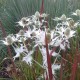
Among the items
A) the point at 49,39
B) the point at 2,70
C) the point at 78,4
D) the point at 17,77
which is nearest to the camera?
the point at 49,39

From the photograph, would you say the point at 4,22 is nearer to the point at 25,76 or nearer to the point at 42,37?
the point at 25,76

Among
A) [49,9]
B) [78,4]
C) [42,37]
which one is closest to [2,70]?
[49,9]

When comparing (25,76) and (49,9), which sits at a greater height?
(49,9)

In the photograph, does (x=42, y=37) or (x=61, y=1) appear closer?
(x=42, y=37)

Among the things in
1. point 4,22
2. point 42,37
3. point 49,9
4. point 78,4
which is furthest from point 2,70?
point 42,37

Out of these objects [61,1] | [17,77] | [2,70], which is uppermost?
[61,1]

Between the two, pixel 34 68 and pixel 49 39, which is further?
pixel 34 68

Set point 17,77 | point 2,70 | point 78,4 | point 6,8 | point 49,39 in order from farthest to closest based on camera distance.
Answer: point 6,8, point 78,4, point 2,70, point 17,77, point 49,39

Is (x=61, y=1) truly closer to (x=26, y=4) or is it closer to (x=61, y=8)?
(x=61, y=8)

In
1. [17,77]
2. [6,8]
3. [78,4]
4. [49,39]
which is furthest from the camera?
[6,8]
